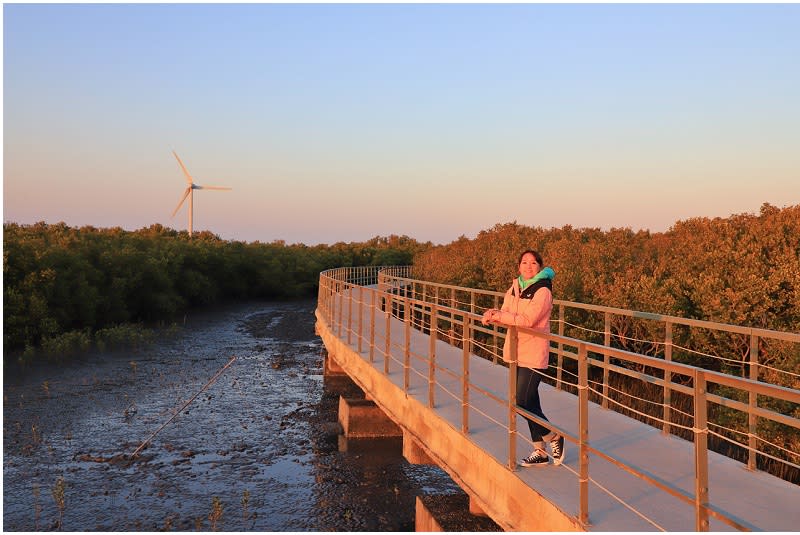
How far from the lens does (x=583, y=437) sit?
151 inches

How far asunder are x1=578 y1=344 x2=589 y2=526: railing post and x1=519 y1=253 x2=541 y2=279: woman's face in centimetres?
134

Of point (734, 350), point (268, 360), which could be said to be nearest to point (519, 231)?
point (268, 360)

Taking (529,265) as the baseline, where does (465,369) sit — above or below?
below

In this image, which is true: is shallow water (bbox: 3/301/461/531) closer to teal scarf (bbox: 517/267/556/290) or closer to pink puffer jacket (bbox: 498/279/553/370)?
pink puffer jacket (bbox: 498/279/553/370)

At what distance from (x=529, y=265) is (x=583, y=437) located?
176 cm

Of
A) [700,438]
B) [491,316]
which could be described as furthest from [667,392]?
[700,438]

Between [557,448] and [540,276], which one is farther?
[540,276]

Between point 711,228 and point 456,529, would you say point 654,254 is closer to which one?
point 711,228

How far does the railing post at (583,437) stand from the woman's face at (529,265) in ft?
4.40

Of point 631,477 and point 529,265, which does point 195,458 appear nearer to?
point 529,265

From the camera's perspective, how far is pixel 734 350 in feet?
37.3

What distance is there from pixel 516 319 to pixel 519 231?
27.4m

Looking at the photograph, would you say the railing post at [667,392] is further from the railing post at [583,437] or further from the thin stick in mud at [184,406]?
the thin stick in mud at [184,406]

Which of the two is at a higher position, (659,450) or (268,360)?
(659,450)
